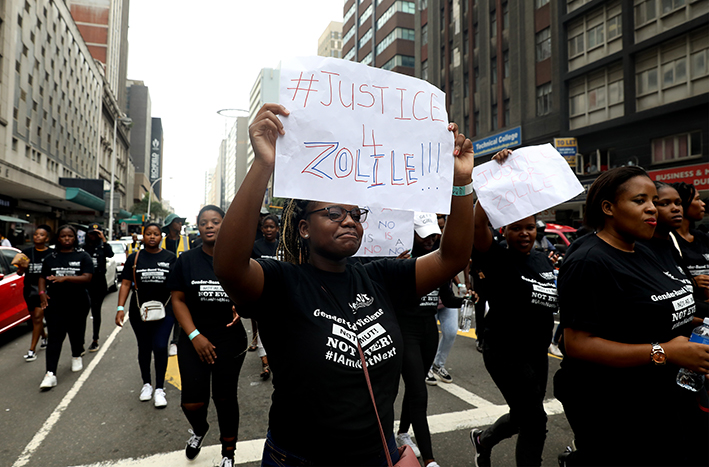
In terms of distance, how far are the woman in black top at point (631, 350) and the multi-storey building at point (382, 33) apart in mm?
46210

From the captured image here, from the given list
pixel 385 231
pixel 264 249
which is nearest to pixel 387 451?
pixel 385 231

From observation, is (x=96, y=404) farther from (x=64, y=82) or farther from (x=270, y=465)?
(x=64, y=82)

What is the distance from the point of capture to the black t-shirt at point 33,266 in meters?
6.37

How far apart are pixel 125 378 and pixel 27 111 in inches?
1251

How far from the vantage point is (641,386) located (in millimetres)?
2074

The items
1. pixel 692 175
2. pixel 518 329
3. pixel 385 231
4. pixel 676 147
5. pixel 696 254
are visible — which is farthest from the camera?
pixel 676 147

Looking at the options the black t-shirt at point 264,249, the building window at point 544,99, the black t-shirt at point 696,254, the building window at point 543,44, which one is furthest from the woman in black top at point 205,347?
the building window at point 543,44

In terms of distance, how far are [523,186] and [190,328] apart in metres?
2.67

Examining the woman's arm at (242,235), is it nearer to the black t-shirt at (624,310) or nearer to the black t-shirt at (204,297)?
the black t-shirt at (624,310)

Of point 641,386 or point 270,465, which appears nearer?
point 270,465

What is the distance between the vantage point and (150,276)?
5.00 metres

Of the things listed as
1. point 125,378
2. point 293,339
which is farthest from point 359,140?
point 125,378

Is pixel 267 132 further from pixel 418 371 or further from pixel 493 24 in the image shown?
pixel 493 24

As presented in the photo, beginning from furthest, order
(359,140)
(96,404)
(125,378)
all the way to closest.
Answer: (125,378), (96,404), (359,140)
